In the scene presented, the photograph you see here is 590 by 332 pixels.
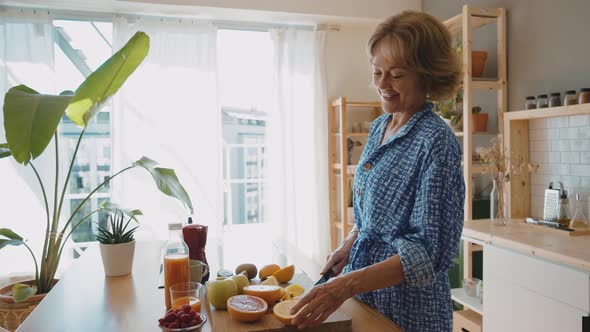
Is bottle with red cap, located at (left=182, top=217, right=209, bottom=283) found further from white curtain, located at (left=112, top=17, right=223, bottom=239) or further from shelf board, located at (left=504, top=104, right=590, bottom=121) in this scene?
white curtain, located at (left=112, top=17, right=223, bottom=239)

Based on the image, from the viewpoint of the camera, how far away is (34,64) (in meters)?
3.55

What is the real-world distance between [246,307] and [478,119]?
2404 mm

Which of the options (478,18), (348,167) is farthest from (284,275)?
(348,167)

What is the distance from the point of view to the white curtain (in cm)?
371

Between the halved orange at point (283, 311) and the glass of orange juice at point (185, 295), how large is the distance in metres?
0.19

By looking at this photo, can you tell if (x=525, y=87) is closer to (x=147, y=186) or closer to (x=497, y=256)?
(x=497, y=256)

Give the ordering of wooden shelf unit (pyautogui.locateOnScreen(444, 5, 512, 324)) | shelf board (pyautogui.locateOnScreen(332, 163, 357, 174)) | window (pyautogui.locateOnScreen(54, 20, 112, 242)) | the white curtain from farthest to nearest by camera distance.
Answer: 1. shelf board (pyautogui.locateOnScreen(332, 163, 357, 174))
2. window (pyautogui.locateOnScreen(54, 20, 112, 242))
3. the white curtain
4. wooden shelf unit (pyautogui.locateOnScreen(444, 5, 512, 324))

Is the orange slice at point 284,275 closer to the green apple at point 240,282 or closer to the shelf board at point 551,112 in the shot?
the green apple at point 240,282

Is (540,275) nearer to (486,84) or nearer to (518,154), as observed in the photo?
(518,154)

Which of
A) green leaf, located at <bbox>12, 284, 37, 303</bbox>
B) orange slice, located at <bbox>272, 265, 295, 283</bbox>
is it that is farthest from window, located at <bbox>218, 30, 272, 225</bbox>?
orange slice, located at <bbox>272, 265, 295, 283</bbox>

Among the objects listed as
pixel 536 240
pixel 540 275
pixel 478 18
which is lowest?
pixel 540 275

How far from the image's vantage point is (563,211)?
2279 millimetres

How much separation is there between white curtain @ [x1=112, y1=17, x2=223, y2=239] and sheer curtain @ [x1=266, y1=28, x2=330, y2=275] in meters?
0.52

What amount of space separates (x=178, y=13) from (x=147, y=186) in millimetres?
1424
